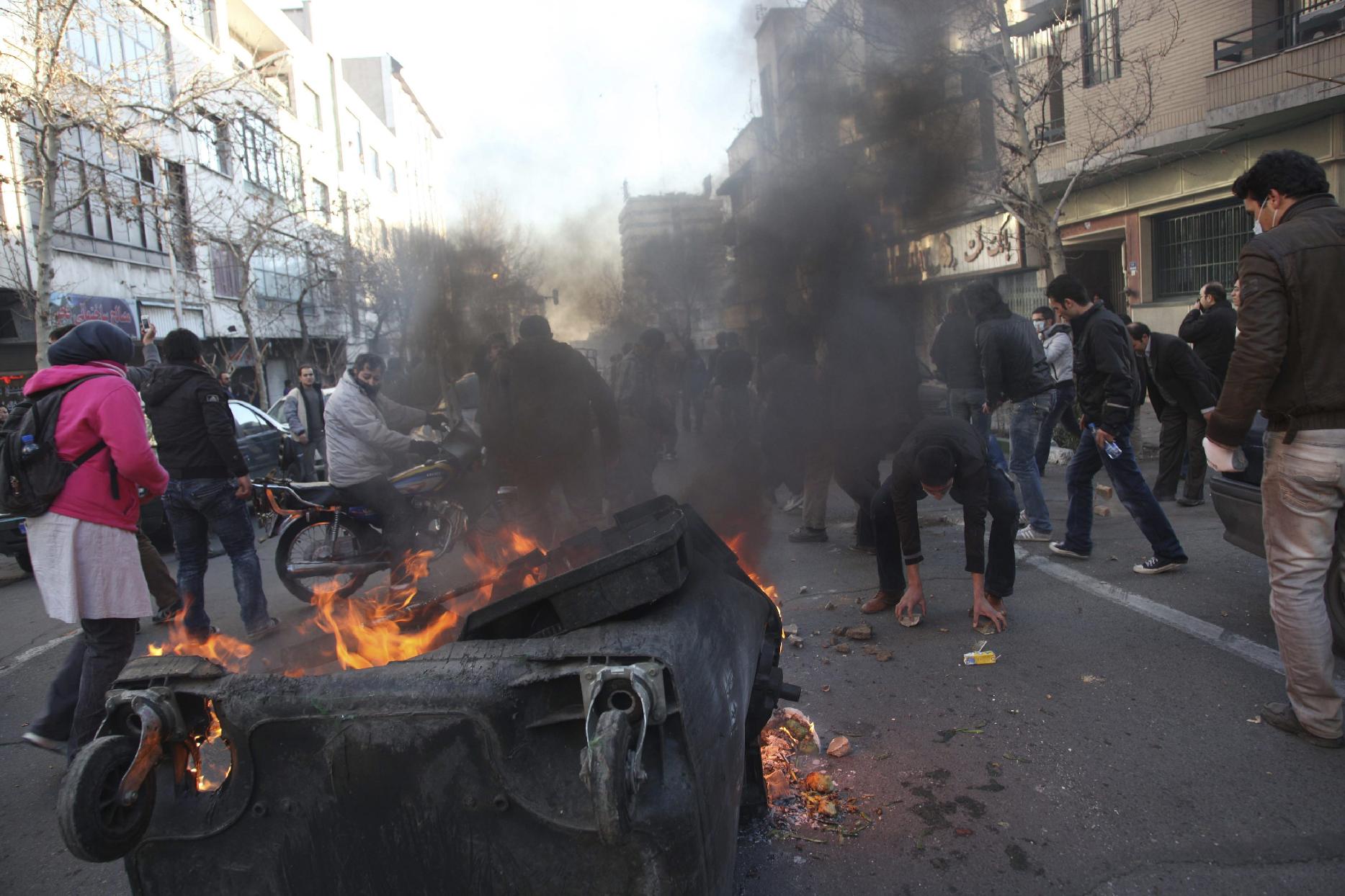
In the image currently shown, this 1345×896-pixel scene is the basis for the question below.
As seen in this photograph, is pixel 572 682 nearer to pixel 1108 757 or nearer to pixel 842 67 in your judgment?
pixel 1108 757

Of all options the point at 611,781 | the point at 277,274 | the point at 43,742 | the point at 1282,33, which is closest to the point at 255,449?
the point at 43,742

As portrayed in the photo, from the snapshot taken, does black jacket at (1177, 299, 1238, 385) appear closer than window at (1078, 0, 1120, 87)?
Yes

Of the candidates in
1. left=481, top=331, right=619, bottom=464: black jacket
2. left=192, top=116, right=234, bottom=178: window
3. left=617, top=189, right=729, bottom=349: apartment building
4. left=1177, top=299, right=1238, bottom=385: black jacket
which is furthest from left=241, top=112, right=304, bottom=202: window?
left=1177, top=299, right=1238, bottom=385: black jacket

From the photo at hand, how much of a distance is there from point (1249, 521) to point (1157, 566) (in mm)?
936

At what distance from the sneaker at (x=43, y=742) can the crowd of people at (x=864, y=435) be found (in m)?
0.01

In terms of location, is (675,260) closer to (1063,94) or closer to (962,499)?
(1063,94)

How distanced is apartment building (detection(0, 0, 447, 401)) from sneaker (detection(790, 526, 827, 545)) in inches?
444

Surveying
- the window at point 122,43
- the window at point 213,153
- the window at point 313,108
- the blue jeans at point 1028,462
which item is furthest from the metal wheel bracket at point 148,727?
the window at point 313,108

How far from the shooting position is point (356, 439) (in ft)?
19.3

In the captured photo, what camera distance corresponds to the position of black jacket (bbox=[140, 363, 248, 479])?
4836mm

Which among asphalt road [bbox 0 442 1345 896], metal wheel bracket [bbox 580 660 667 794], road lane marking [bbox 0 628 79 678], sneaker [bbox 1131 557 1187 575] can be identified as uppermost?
metal wheel bracket [bbox 580 660 667 794]

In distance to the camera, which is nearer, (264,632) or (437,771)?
(437,771)

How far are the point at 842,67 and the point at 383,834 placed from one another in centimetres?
865

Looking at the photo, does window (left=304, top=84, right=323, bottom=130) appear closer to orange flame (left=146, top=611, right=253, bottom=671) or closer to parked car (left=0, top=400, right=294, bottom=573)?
parked car (left=0, top=400, right=294, bottom=573)
